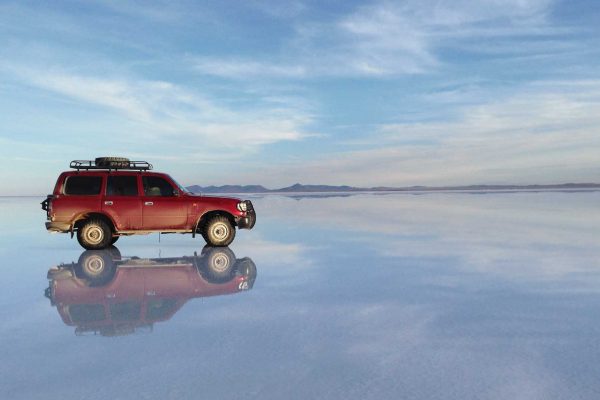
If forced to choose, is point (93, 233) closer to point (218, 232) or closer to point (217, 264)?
point (218, 232)

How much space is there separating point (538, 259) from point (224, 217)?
27.7ft

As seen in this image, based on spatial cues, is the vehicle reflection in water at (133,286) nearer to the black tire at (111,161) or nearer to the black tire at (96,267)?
the black tire at (96,267)

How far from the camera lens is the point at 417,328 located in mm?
6742

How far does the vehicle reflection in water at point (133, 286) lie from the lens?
7.27 m

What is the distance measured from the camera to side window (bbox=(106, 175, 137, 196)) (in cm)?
1505

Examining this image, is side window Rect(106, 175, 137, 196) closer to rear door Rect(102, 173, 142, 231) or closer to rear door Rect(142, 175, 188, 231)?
rear door Rect(102, 173, 142, 231)

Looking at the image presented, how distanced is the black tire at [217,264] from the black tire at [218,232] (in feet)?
0.82

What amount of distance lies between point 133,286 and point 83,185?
648 centimetres

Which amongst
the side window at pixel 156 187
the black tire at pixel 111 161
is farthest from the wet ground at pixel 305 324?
the black tire at pixel 111 161

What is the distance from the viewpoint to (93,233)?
1491cm

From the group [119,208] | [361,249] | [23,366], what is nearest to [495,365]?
[23,366]

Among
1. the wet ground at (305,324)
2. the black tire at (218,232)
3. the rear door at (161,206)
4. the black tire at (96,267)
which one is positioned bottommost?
the wet ground at (305,324)

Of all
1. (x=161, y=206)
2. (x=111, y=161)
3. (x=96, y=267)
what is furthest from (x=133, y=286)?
(x=111, y=161)

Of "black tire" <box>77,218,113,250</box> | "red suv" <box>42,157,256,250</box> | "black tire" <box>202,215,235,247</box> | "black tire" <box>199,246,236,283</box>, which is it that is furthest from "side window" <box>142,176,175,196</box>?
"black tire" <box>199,246,236,283</box>
